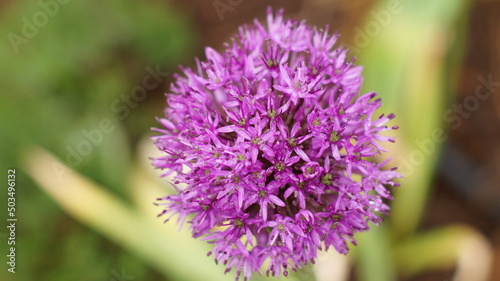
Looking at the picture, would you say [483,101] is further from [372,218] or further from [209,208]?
[209,208]

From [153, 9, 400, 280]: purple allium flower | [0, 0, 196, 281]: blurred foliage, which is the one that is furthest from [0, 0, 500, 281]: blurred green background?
[153, 9, 400, 280]: purple allium flower

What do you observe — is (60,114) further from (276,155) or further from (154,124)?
(276,155)

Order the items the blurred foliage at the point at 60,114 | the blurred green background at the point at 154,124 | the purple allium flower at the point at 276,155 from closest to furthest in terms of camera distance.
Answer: the purple allium flower at the point at 276,155 → the blurred green background at the point at 154,124 → the blurred foliage at the point at 60,114

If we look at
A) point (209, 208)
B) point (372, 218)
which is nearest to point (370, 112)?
point (372, 218)

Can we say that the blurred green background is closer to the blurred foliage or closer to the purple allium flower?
the blurred foliage

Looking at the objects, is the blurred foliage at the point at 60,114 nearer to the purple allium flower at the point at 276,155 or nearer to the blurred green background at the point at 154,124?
the blurred green background at the point at 154,124

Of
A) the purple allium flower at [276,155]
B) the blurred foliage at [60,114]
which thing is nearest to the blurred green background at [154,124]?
the blurred foliage at [60,114]
